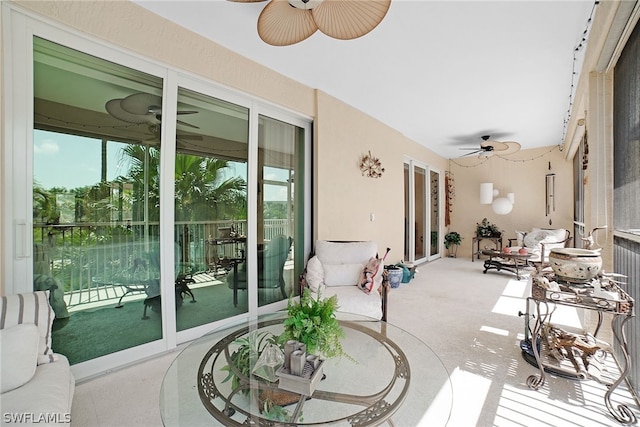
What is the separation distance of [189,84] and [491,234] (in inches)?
286

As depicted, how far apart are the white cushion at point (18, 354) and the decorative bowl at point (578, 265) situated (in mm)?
3079

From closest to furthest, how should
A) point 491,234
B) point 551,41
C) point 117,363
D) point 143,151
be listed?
1. point 117,363
2. point 143,151
3. point 551,41
4. point 491,234

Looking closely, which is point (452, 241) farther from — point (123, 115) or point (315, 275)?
point (123, 115)

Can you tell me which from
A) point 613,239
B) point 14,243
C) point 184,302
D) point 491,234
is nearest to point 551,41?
point 613,239

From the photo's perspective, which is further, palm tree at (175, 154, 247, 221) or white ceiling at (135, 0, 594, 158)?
palm tree at (175, 154, 247, 221)

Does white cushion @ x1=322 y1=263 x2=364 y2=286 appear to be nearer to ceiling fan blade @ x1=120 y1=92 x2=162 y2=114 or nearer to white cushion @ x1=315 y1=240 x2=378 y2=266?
white cushion @ x1=315 y1=240 x2=378 y2=266

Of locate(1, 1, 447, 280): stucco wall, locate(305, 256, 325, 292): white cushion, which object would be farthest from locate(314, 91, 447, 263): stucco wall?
locate(305, 256, 325, 292): white cushion

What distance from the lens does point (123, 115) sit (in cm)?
219

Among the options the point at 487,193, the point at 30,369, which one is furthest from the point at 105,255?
the point at 487,193

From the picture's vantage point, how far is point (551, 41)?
8.12 ft

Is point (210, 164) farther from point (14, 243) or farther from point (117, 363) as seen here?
point (117, 363)

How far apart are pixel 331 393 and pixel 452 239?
22.9 ft

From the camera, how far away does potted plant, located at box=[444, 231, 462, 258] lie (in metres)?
7.31

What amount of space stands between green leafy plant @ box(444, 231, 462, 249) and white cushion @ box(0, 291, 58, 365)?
7692mm
